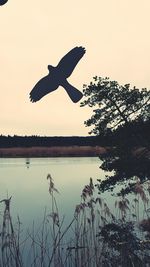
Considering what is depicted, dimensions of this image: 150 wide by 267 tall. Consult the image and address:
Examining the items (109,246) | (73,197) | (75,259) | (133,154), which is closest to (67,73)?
(75,259)

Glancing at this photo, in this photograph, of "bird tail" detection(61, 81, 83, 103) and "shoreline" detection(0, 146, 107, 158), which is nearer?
"bird tail" detection(61, 81, 83, 103)

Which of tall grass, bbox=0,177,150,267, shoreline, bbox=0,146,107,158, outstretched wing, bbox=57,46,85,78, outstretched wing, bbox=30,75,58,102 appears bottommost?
tall grass, bbox=0,177,150,267

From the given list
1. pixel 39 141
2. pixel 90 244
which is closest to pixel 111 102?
pixel 90 244

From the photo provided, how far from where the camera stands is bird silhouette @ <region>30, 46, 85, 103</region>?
4035 millimetres

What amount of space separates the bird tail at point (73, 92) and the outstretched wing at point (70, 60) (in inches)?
3.1

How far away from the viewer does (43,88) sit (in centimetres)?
425

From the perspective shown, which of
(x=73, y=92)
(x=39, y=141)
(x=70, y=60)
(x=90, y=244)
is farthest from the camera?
(x=39, y=141)

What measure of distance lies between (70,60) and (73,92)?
0.34m

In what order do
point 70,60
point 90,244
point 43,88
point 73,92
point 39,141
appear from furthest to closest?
point 39,141 → point 90,244 → point 43,88 → point 70,60 → point 73,92

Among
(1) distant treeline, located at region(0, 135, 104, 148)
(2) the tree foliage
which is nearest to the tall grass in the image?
(2) the tree foliage

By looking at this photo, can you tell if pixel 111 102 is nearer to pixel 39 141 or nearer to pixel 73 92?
pixel 73 92

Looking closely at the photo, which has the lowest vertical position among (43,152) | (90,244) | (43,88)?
(90,244)

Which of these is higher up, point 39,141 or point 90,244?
point 39,141

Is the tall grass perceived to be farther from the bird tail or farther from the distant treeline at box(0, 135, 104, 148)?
Answer: the distant treeline at box(0, 135, 104, 148)
